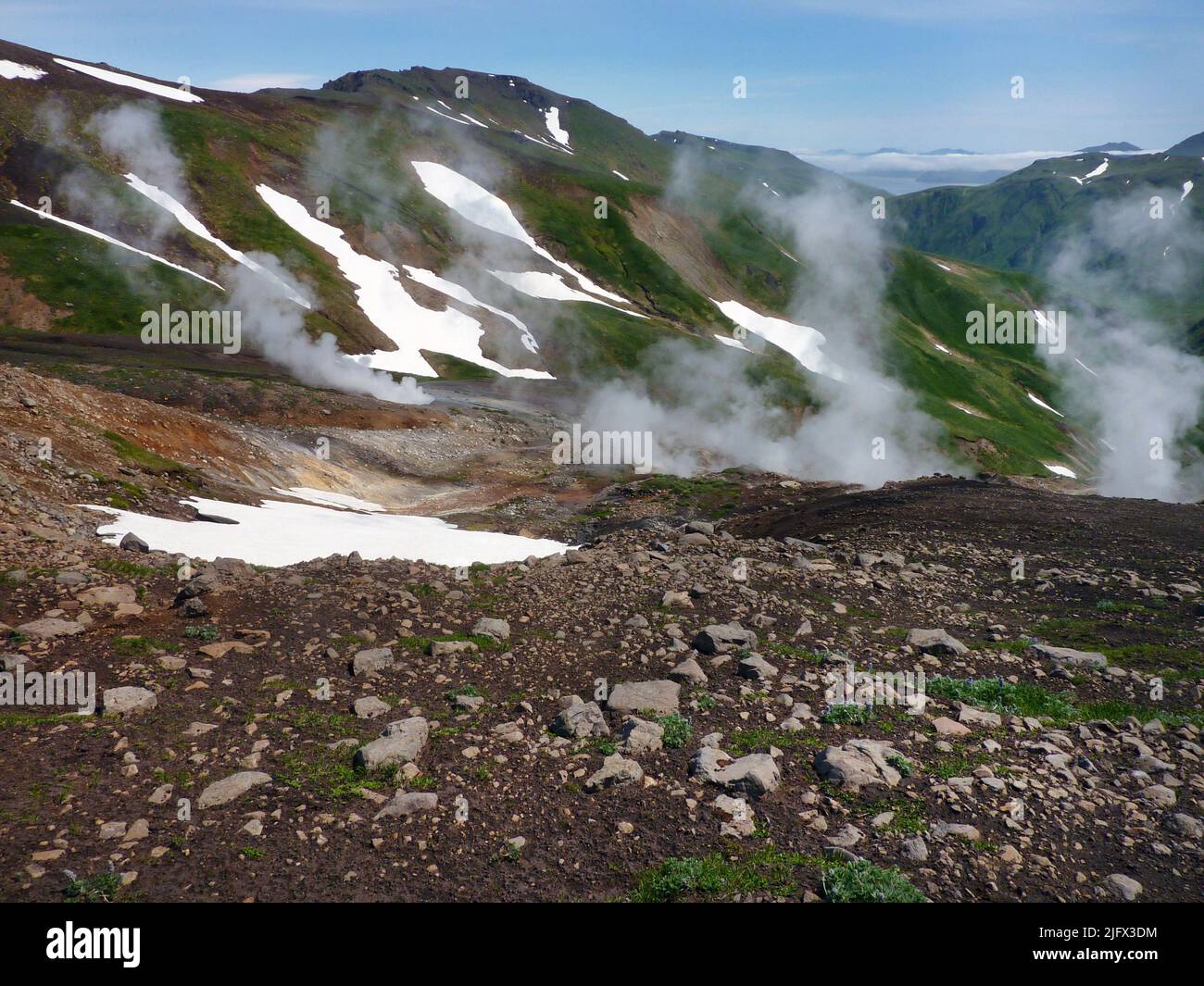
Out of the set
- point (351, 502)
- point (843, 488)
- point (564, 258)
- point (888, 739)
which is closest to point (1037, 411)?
point (564, 258)

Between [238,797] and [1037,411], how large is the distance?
156 metres

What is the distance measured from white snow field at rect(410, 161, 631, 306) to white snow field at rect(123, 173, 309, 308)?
42.4 m

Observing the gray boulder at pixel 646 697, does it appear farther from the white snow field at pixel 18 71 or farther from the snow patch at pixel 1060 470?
the white snow field at pixel 18 71

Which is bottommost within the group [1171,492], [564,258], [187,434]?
[1171,492]

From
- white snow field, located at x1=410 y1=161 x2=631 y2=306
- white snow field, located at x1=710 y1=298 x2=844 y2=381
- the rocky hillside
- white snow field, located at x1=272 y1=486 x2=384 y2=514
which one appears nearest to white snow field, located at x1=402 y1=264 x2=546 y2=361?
the rocky hillside

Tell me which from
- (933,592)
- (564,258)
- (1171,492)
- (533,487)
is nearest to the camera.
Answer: (933,592)

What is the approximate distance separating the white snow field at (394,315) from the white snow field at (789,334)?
53.0 m

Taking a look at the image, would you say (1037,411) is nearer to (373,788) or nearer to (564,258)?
(564,258)

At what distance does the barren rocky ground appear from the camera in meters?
8.24

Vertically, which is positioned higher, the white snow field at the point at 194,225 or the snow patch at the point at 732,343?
the white snow field at the point at 194,225

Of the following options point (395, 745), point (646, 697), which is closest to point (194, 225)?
point (646, 697)

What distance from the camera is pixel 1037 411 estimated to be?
14012cm

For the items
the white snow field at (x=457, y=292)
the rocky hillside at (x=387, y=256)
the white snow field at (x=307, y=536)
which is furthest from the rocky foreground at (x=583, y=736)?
the white snow field at (x=457, y=292)

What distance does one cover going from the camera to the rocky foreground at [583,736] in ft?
27.0
